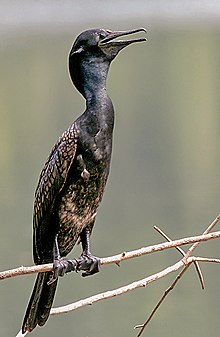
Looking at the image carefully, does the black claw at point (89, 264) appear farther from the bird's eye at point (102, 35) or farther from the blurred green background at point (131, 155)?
Answer: the blurred green background at point (131, 155)

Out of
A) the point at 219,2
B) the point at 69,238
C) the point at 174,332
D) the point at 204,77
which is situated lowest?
the point at 174,332

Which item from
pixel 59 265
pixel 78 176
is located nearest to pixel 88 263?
pixel 59 265

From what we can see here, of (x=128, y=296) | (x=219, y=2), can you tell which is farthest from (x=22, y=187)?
(x=219, y=2)

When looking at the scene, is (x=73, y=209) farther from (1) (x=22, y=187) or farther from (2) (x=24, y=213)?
(1) (x=22, y=187)

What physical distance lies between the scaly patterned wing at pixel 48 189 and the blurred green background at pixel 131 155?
9.31ft

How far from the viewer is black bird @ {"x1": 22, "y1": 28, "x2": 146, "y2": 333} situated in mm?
2309

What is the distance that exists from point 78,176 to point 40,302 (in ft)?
1.06

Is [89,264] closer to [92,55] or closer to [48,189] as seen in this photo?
[48,189]

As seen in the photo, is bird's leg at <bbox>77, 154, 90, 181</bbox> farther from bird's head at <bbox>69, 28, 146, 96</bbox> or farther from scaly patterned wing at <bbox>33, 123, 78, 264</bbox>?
bird's head at <bbox>69, 28, 146, 96</bbox>

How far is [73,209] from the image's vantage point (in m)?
2.43

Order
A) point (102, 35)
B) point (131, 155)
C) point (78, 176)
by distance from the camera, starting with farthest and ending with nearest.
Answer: point (131, 155) < point (78, 176) < point (102, 35)

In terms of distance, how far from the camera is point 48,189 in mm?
2471

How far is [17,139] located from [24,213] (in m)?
2.47

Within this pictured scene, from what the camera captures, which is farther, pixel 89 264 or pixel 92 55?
pixel 89 264
